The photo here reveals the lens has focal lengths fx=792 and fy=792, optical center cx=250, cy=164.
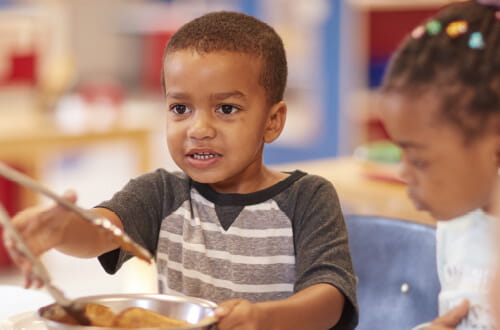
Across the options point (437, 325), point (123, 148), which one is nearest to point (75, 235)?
point (437, 325)

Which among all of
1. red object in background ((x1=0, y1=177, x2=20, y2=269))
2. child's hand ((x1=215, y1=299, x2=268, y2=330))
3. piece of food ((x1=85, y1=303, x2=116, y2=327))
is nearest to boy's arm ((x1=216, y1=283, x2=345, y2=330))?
child's hand ((x1=215, y1=299, x2=268, y2=330))

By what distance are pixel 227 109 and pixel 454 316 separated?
394 mm

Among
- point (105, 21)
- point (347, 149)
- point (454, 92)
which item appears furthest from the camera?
point (105, 21)

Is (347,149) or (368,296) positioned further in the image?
(347,149)

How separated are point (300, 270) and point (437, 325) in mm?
231

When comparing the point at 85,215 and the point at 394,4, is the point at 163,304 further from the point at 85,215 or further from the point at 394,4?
the point at 394,4

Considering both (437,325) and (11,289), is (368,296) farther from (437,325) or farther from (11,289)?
(11,289)

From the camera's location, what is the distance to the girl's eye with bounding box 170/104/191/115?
1043 millimetres

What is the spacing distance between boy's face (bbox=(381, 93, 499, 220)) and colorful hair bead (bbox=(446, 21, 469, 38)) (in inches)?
2.4

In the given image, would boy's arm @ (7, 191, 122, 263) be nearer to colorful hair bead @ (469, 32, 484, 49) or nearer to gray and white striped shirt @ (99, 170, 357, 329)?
gray and white striped shirt @ (99, 170, 357, 329)

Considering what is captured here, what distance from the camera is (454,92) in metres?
0.74

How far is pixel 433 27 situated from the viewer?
0.76 m

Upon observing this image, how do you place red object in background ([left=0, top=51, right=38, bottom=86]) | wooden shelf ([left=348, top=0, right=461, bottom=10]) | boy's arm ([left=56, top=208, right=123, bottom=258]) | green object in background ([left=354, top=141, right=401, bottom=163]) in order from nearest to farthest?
boy's arm ([left=56, top=208, right=123, bottom=258]) < green object in background ([left=354, top=141, right=401, bottom=163]) < wooden shelf ([left=348, top=0, right=461, bottom=10]) < red object in background ([left=0, top=51, right=38, bottom=86])

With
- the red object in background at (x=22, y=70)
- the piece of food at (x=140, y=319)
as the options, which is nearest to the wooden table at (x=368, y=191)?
the piece of food at (x=140, y=319)
